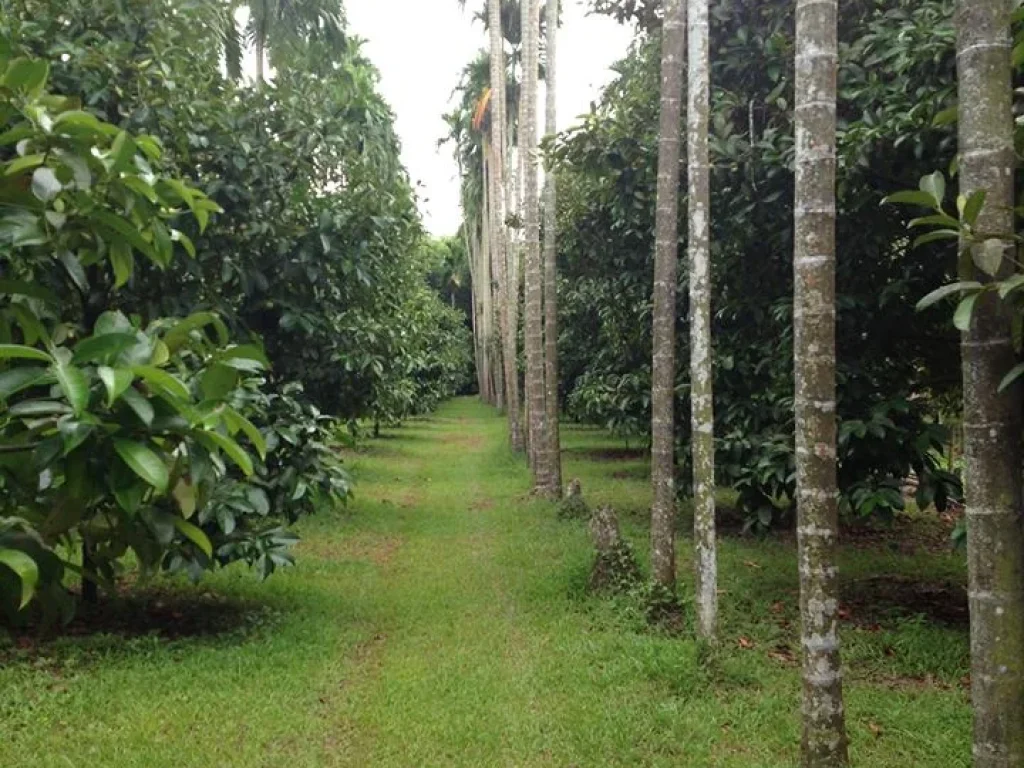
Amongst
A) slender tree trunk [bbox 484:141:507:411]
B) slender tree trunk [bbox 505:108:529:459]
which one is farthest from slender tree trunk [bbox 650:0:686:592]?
slender tree trunk [bbox 484:141:507:411]

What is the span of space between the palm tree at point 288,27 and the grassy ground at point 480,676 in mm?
10031

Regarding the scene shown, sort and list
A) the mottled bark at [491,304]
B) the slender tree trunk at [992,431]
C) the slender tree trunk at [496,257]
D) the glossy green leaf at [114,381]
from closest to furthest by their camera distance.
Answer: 1. the glossy green leaf at [114,381]
2. the slender tree trunk at [992,431]
3. the slender tree trunk at [496,257]
4. the mottled bark at [491,304]

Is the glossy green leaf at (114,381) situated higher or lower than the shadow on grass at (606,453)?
higher

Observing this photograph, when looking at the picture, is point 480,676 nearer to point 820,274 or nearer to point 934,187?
point 820,274

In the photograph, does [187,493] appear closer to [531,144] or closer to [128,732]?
[128,732]

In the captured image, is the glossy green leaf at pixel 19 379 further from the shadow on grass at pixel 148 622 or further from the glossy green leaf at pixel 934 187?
the shadow on grass at pixel 148 622

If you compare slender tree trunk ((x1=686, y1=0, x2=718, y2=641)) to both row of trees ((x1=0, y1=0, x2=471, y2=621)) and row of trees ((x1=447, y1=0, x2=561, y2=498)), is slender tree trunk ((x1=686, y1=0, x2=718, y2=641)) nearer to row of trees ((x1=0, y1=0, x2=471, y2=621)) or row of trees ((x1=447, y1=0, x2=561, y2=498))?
row of trees ((x1=0, y1=0, x2=471, y2=621))

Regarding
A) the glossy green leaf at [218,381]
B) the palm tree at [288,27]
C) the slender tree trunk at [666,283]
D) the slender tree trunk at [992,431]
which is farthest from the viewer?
the palm tree at [288,27]

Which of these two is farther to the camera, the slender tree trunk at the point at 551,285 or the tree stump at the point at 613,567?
the slender tree trunk at the point at 551,285

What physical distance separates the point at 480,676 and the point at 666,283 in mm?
3355

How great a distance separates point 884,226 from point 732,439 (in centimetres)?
224

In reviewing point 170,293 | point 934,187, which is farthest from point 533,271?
point 934,187

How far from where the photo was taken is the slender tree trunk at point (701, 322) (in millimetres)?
6824

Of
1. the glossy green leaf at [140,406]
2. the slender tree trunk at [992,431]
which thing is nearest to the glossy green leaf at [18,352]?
the glossy green leaf at [140,406]
